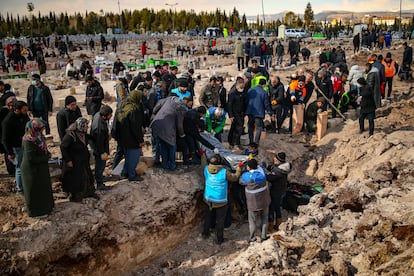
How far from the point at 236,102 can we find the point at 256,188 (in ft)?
9.40

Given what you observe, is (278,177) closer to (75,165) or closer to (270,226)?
(270,226)

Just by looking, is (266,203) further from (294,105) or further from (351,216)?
(294,105)

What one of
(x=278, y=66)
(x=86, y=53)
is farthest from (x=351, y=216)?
(x=86, y=53)

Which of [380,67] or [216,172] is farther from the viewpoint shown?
[380,67]

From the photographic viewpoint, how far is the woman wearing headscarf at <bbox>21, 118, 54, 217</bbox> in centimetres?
561

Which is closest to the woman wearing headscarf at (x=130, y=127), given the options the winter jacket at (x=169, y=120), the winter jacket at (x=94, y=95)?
the winter jacket at (x=169, y=120)

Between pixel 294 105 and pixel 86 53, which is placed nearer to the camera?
pixel 294 105

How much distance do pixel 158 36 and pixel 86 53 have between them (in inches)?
644

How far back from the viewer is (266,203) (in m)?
6.96

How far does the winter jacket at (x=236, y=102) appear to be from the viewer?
9023mm

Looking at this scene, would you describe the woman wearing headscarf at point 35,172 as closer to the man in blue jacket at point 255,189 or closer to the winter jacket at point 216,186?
the winter jacket at point 216,186

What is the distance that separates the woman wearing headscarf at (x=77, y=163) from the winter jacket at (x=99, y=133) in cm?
25

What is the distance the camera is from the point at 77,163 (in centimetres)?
614

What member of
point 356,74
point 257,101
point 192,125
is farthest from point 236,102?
Answer: point 356,74
